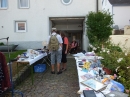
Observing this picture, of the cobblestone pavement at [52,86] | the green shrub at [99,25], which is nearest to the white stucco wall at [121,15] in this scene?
the green shrub at [99,25]

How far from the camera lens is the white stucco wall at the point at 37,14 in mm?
12031

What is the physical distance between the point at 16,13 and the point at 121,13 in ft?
38.8

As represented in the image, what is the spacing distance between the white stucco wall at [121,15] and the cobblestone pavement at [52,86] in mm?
14277

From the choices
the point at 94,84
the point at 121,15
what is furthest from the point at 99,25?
the point at 121,15

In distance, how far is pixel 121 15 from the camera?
1888 cm

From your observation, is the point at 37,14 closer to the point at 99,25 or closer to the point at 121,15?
the point at 99,25

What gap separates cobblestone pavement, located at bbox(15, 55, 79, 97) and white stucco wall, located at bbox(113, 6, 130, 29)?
14277 mm

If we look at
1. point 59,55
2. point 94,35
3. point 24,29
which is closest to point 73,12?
point 94,35

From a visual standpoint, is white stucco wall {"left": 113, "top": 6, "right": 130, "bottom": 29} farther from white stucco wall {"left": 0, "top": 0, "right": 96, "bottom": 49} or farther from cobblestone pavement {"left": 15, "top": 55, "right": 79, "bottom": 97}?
cobblestone pavement {"left": 15, "top": 55, "right": 79, "bottom": 97}

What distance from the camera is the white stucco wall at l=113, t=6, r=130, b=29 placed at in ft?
61.5

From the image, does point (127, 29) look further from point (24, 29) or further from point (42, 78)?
point (42, 78)

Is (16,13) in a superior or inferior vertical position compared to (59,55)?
superior

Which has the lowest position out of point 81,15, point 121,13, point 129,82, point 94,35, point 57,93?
point 57,93

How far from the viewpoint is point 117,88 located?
277cm
